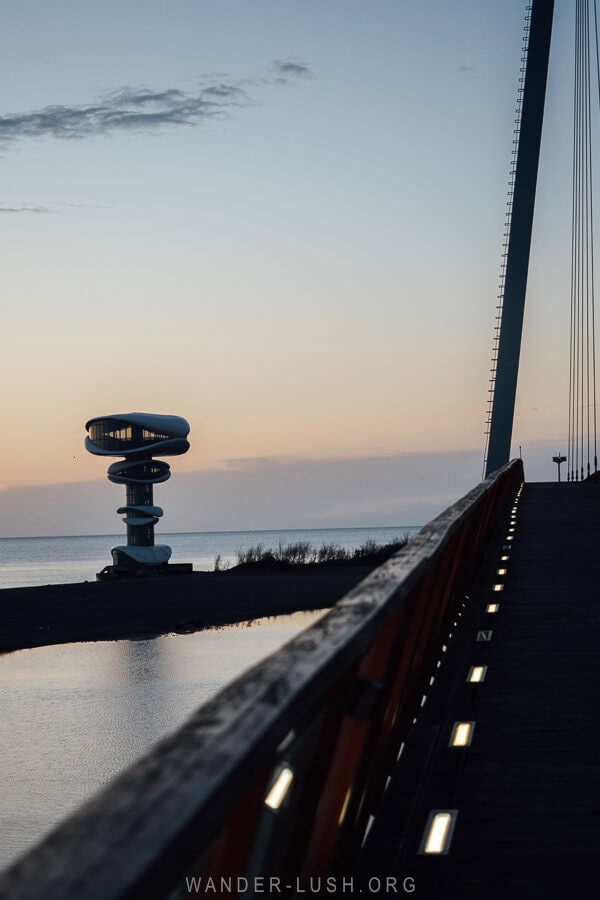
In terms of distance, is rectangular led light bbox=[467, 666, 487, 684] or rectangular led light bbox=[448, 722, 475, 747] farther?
rectangular led light bbox=[467, 666, 487, 684]

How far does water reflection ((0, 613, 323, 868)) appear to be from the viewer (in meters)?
17.2

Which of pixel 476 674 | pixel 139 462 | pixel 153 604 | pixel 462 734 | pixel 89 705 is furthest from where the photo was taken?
pixel 139 462

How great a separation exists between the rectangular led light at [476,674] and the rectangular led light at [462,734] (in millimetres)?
949

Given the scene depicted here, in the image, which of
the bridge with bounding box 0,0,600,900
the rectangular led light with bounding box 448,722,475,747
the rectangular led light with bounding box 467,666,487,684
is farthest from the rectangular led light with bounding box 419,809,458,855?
the rectangular led light with bounding box 467,666,487,684

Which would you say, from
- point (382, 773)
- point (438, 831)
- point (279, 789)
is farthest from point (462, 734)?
point (279, 789)

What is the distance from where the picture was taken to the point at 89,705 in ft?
81.3

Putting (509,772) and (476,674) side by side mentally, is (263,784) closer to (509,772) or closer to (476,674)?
(509,772)

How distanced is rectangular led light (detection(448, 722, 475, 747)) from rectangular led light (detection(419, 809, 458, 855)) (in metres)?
0.89

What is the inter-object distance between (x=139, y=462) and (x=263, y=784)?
88.5 metres

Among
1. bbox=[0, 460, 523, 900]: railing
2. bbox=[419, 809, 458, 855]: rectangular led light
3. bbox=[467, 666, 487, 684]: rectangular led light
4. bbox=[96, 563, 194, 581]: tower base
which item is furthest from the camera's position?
bbox=[96, 563, 194, 581]: tower base

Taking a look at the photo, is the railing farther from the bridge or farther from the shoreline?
the shoreline

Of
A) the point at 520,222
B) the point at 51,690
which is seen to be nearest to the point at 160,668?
the point at 51,690

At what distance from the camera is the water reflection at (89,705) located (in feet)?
56.6

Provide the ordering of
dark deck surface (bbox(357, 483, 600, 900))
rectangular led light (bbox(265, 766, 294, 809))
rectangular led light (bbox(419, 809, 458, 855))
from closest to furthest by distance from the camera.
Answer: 1. rectangular led light (bbox(265, 766, 294, 809))
2. dark deck surface (bbox(357, 483, 600, 900))
3. rectangular led light (bbox(419, 809, 458, 855))
